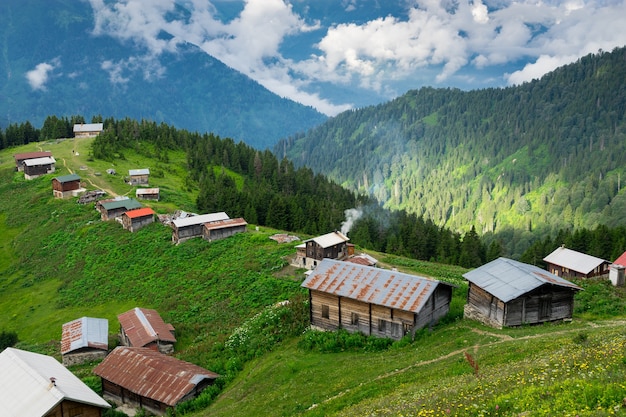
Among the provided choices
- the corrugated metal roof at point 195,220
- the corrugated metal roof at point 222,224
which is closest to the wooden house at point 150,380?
the corrugated metal roof at point 222,224

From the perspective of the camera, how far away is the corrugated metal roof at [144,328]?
50.1 m

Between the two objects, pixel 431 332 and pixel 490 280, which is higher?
pixel 490 280

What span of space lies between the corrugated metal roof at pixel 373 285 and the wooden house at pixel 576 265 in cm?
4756

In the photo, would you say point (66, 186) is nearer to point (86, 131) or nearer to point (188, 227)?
point (188, 227)

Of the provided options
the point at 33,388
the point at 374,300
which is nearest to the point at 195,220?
the point at 374,300

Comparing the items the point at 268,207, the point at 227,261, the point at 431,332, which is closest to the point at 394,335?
the point at 431,332

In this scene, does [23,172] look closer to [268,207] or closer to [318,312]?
[268,207]

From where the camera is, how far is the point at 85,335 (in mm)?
52562

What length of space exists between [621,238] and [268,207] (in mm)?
74593

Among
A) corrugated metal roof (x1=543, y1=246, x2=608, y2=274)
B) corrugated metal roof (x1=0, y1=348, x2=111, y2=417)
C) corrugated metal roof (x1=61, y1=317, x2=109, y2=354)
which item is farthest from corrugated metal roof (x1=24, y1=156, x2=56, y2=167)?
corrugated metal roof (x1=543, y1=246, x2=608, y2=274)

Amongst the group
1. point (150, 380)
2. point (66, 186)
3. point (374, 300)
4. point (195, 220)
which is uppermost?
point (66, 186)

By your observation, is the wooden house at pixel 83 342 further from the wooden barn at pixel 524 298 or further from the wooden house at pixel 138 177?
the wooden house at pixel 138 177

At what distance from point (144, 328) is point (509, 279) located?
37.6 m

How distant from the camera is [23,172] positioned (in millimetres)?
126312
